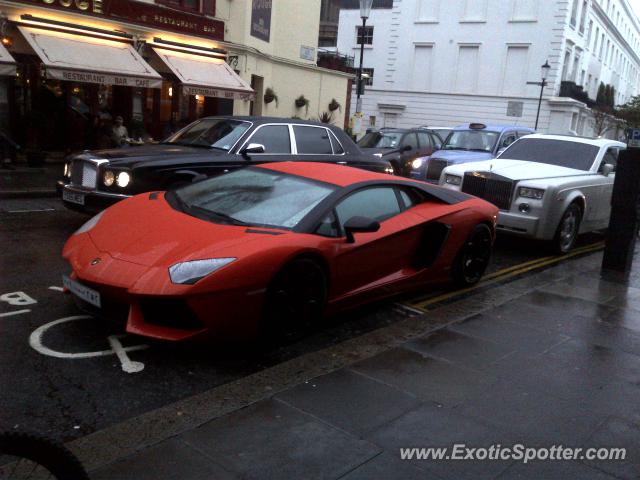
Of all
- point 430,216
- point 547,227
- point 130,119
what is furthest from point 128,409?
point 130,119

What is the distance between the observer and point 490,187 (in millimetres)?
9031

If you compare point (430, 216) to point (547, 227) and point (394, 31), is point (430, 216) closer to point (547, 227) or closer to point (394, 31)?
point (547, 227)

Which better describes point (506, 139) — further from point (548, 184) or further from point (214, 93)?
point (214, 93)

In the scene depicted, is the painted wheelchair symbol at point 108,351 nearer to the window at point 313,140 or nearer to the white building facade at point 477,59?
the window at point 313,140

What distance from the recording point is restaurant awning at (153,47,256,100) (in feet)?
53.0

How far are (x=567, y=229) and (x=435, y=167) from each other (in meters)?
4.58

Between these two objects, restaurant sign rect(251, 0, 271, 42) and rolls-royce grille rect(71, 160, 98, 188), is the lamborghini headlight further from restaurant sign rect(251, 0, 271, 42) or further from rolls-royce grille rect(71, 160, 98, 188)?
restaurant sign rect(251, 0, 271, 42)

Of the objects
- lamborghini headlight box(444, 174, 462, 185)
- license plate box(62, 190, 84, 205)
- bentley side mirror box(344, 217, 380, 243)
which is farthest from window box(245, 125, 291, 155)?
bentley side mirror box(344, 217, 380, 243)

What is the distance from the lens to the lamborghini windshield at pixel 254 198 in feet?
15.9

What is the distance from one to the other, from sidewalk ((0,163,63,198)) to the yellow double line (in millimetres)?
7958

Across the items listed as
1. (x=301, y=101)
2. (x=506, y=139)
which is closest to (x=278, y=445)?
(x=506, y=139)

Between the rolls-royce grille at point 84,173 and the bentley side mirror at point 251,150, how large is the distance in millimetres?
1903

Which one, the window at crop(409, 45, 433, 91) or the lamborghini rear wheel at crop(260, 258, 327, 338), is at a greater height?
the window at crop(409, 45, 433, 91)

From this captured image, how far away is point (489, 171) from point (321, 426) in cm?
663
